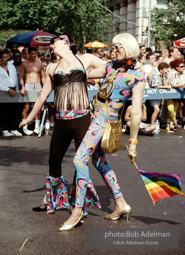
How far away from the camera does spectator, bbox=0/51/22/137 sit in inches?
439

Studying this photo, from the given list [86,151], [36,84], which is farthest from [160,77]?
[86,151]

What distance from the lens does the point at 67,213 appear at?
5.34 meters

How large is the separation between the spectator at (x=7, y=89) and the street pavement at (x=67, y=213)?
2317mm

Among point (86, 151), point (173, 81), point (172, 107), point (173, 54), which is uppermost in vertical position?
point (86, 151)

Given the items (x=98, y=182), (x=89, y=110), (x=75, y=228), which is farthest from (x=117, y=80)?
(x=98, y=182)

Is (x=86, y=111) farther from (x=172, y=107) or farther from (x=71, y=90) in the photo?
(x=172, y=107)

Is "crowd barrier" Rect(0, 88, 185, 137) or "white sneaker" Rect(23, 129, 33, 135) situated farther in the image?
"white sneaker" Rect(23, 129, 33, 135)

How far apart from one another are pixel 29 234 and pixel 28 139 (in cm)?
621

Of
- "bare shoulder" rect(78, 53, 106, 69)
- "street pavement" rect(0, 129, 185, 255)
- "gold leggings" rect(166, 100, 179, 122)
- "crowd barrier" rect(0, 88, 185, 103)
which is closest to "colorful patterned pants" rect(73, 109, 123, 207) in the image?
"street pavement" rect(0, 129, 185, 255)

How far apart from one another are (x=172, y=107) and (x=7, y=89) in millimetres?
4305

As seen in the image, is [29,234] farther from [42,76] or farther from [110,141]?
[42,76]

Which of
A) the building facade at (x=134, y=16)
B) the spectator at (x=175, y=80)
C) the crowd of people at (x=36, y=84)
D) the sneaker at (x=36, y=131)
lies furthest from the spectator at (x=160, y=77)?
the building facade at (x=134, y=16)

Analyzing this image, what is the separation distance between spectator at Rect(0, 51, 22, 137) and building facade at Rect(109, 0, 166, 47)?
2135 cm

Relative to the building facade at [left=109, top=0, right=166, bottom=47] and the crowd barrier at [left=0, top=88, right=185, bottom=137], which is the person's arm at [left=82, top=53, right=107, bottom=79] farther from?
the building facade at [left=109, top=0, right=166, bottom=47]
